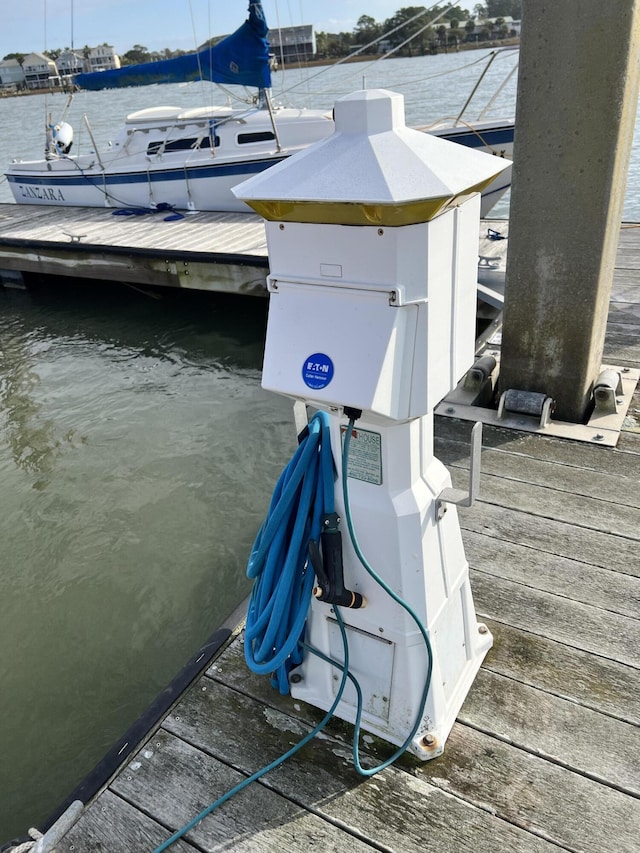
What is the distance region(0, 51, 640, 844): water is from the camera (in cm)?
314

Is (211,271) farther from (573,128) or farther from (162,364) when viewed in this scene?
(573,128)

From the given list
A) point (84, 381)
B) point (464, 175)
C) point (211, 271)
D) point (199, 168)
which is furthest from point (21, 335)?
point (464, 175)

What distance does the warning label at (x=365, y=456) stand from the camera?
1.62m

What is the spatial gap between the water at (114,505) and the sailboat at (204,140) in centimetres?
214

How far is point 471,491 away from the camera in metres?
1.64

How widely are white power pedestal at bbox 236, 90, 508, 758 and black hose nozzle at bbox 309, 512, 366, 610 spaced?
0.06 metres

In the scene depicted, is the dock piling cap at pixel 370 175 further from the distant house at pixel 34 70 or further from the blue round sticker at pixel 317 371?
the distant house at pixel 34 70

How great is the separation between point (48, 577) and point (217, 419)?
211 cm

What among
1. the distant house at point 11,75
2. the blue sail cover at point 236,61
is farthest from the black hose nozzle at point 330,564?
the distant house at point 11,75

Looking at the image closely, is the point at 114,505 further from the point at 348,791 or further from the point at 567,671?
the point at 567,671

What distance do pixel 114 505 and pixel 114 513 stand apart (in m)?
0.10

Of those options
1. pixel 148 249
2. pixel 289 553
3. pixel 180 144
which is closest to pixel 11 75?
pixel 180 144

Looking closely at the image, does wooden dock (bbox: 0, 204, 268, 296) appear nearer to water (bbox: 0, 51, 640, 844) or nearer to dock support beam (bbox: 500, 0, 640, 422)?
water (bbox: 0, 51, 640, 844)

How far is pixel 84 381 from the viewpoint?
6680 mm
